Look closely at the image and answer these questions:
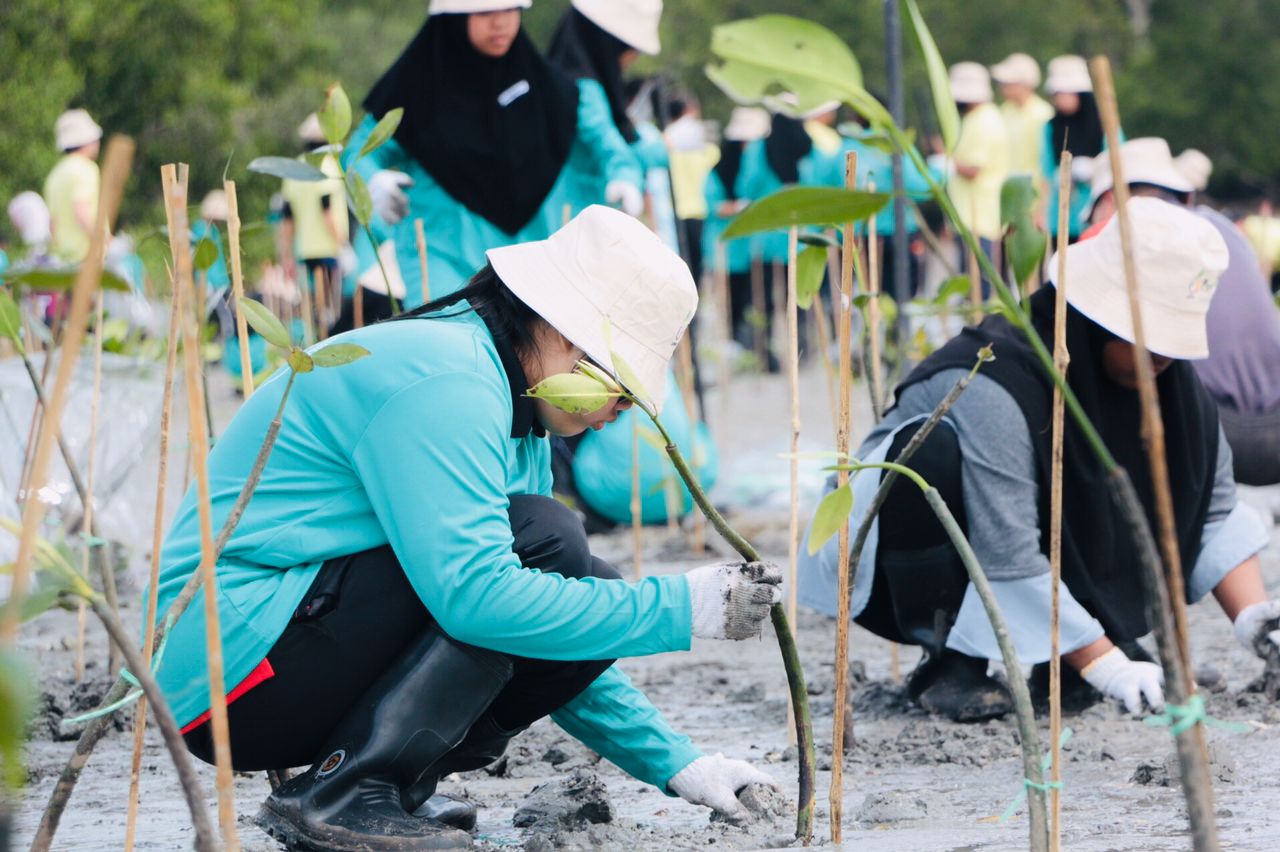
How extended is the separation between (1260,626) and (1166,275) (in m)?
0.69

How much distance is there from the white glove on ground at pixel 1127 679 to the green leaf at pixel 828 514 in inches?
43.8

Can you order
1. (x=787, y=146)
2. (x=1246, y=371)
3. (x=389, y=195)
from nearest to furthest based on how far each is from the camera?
(x=1246, y=371) < (x=389, y=195) < (x=787, y=146)

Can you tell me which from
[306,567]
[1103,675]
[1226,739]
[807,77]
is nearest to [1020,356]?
[1103,675]

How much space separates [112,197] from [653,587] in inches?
37.1

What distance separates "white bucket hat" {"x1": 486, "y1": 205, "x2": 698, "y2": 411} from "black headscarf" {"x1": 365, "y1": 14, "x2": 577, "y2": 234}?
2.37 metres

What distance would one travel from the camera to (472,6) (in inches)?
160

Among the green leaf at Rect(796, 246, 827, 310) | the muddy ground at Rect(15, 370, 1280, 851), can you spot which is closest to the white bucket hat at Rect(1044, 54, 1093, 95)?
the muddy ground at Rect(15, 370, 1280, 851)

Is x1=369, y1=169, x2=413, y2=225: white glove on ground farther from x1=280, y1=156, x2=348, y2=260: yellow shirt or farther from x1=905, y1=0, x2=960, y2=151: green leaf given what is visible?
→ x1=280, y1=156, x2=348, y2=260: yellow shirt

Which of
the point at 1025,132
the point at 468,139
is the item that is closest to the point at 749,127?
the point at 1025,132

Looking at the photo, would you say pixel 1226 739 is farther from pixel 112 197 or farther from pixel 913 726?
pixel 112 197

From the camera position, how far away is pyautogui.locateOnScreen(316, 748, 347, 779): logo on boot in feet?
6.40

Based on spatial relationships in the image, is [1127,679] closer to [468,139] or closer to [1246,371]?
[1246,371]

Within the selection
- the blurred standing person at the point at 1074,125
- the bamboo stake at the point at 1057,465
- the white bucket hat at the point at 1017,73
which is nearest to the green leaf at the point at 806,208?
the bamboo stake at the point at 1057,465

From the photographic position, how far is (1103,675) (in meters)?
2.50
